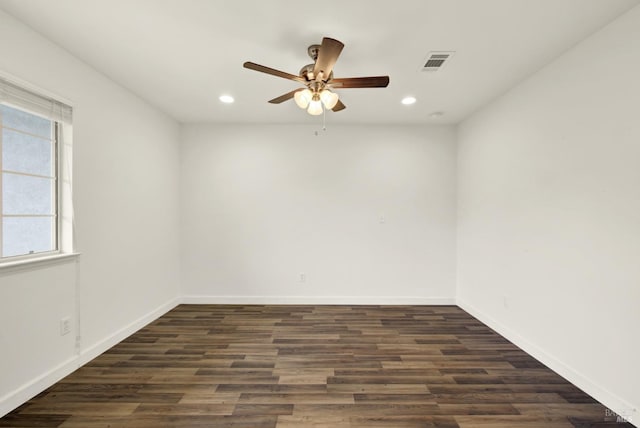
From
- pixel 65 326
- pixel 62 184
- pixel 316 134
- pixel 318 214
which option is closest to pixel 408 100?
pixel 316 134

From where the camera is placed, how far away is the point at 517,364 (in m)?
2.51

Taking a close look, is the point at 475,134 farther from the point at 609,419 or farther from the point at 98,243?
the point at 98,243

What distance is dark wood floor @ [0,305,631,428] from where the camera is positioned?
6.07 feet

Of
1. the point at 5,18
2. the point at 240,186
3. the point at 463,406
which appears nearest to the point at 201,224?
the point at 240,186

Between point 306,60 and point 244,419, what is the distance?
2648 millimetres

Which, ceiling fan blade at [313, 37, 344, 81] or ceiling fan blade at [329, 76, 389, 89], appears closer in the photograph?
ceiling fan blade at [313, 37, 344, 81]

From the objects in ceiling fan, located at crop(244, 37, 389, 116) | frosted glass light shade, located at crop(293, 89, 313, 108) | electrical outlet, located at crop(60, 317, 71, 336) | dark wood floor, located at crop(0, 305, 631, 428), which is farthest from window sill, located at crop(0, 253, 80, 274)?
frosted glass light shade, located at crop(293, 89, 313, 108)

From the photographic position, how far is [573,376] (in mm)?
2225

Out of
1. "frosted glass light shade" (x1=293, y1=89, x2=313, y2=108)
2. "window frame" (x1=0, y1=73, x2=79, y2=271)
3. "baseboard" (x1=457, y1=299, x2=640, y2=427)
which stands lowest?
"baseboard" (x1=457, y1=299, x2=640, y2=427)

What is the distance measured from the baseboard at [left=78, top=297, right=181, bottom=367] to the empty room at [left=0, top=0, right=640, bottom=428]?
0.09 ft

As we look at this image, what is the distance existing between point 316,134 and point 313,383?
9.93ft

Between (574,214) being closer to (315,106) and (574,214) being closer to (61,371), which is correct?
(315,106)

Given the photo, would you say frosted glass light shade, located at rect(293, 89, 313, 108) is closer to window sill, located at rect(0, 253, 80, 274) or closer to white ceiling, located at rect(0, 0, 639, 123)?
white ceiling, located at rect(0, 0, 639, 123)

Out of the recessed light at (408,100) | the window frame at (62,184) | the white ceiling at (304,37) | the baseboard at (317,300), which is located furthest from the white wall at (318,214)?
the window frame at (62,184)
